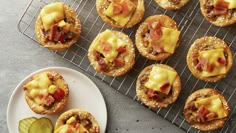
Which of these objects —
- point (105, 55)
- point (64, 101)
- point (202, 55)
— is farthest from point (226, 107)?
point (64, 101)

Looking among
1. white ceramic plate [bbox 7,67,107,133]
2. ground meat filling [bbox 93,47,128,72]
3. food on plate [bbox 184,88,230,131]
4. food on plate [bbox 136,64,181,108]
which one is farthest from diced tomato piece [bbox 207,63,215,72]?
white ceramic plate [bbox 7,67,107,133]

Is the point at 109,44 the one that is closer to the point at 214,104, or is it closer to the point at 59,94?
the point at 59,94

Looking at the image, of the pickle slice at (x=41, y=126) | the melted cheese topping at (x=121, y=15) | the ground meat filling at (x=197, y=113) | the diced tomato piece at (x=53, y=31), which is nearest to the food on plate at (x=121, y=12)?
the melted cheese topping at (x=121, y=15)

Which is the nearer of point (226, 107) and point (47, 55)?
point (226, 107)

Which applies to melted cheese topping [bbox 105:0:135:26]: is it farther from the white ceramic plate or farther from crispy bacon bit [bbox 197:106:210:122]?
crispy bacon bit [bbox 197:106:210:122]

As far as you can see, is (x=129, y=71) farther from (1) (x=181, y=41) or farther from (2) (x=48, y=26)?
(2) (x=48, y=26)

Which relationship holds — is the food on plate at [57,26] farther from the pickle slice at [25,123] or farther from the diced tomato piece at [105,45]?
the pickle slice at [25,123]

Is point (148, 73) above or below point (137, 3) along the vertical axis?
below
